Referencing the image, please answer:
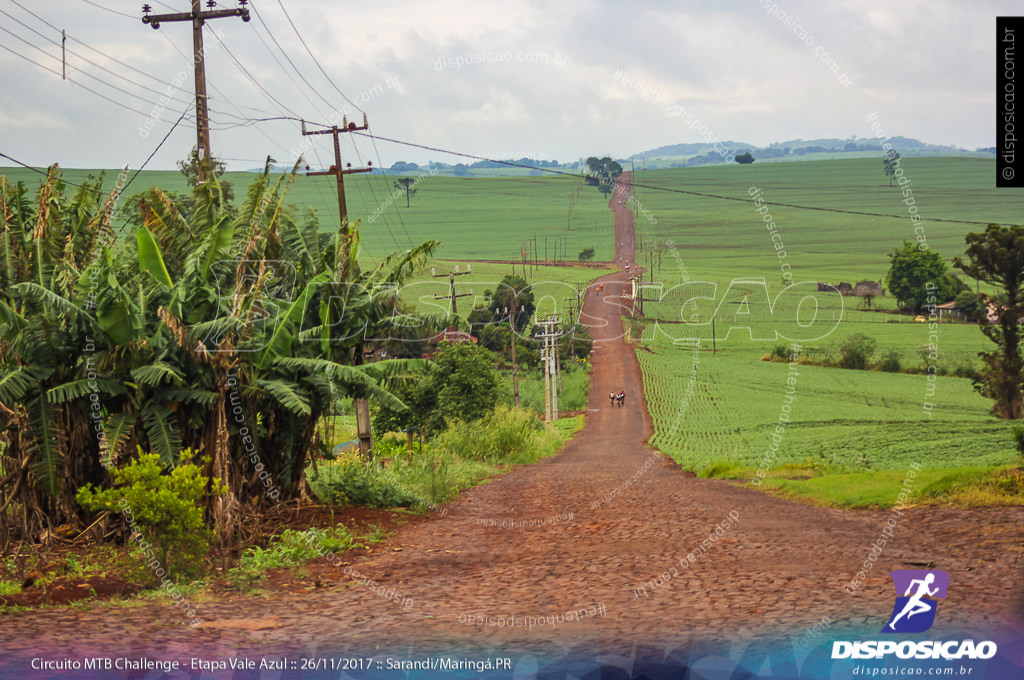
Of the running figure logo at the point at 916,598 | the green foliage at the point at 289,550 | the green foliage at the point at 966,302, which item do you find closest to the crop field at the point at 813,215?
the green foliage at the point at 966,302

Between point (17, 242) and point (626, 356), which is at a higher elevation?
point (17, 242)

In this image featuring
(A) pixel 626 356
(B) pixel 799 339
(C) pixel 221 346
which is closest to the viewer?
(C) pixel 221 346

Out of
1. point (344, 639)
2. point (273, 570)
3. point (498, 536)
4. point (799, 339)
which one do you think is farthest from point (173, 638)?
point (799, 339)

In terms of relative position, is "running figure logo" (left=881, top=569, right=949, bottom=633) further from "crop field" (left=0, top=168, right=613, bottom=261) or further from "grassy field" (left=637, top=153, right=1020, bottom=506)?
"crop field" (left=0, top=168, right=613, bottom=261)

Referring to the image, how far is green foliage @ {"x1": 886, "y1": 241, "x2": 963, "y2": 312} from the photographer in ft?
231

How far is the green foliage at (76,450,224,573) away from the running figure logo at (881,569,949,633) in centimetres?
664

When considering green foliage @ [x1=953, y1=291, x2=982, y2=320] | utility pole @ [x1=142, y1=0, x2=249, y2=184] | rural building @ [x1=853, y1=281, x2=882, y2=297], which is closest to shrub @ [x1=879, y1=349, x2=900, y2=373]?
green foliage @ [x1=953, y1=291, x2=982, y2=320]

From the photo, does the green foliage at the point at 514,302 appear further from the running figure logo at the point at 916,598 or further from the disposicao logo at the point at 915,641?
the disposicao logo at the point at 915,641

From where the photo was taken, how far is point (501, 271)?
245 ft

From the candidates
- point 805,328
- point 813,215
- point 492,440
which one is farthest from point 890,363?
point 813,215

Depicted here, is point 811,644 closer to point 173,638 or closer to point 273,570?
point 173,638

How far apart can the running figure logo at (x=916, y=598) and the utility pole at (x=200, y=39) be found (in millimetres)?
12827

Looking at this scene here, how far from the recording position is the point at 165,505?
8.73m

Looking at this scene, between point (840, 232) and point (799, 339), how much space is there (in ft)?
184
